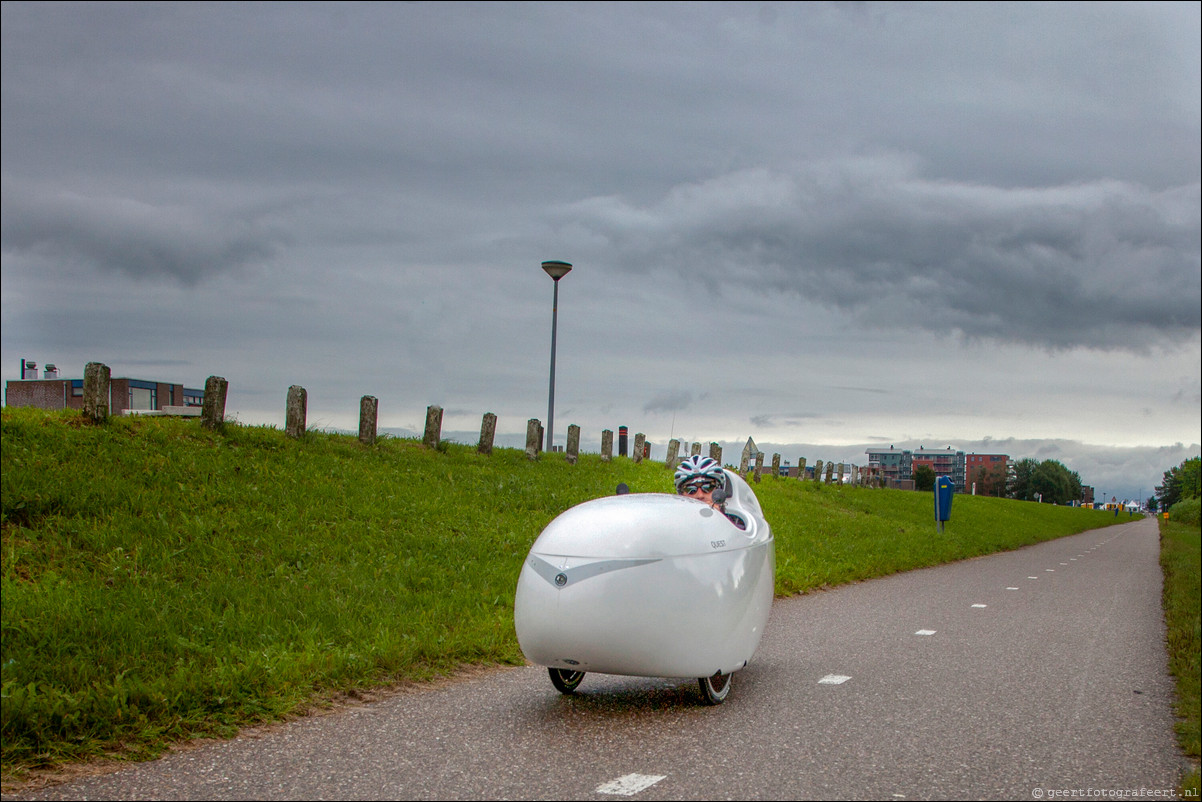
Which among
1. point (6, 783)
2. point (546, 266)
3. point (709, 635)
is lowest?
point (6, 783)

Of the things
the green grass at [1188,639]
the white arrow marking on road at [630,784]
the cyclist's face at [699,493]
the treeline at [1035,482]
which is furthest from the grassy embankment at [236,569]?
the treeline at [1035,482]

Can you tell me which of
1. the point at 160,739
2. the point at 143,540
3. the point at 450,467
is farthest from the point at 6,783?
the point at 450,467

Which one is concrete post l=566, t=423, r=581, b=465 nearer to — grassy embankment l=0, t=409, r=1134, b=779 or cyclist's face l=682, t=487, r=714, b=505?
grassy embankment l=0, t=409, r=1134, b=779

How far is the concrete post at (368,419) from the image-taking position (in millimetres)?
17172

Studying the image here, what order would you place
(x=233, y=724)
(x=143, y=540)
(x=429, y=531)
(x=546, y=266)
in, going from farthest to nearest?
(x=546, y=266) → (x=429, y=531) → (x=143, y=540) → (x=233, y=724)

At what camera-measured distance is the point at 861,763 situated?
4648 millimetres

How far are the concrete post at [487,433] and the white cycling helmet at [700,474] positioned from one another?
42.8 feet

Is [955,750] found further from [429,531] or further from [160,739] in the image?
[429,531]

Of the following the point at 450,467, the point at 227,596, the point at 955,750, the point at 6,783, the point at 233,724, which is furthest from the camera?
the point at 450,467

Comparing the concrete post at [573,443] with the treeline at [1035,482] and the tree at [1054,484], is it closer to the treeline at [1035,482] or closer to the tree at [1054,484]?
the treeline at [1035,482]

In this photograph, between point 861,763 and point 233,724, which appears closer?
point 861,763

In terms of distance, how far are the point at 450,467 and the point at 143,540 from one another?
295 inches

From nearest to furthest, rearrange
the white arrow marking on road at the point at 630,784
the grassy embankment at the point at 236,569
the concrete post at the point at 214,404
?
the white arrow marking on road at the point at 630,784 → the grassy embankment at the point at 236,569 → the concrete post at the point at 214,404

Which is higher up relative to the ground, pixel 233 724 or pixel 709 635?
pixel 709 635
